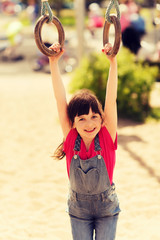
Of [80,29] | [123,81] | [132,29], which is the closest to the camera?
[123,81]

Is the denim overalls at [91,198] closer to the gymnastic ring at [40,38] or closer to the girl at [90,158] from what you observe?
the girl at [90,158]

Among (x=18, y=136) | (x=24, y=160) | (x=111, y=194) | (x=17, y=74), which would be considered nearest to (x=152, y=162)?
(x=24, y=160)

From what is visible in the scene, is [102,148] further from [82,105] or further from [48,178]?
[48,178]

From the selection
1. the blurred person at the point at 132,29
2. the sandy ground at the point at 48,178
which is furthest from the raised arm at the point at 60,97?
the blurred person at the point at 132,29

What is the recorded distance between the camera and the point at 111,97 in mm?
2434

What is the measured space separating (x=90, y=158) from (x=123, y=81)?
212 inches

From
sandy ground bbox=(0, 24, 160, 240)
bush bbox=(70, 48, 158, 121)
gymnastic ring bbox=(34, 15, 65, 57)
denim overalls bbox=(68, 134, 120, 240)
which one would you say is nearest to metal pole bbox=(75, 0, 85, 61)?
sandy ground bbox=(0, 24, 160, 240)

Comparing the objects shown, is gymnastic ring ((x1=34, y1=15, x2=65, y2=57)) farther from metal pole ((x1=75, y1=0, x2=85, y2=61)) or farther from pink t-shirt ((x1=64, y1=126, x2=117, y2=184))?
metal pole ((x1=75, y1=0, x2=85, y2=61))

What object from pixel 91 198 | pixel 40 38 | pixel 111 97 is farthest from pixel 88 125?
pixel 40 38

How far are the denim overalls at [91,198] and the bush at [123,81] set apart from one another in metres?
5.19

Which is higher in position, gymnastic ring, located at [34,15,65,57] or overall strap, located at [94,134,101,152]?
gymnastic ring, located at [34,15,65,57]

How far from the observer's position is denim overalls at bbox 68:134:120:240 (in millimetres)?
2324

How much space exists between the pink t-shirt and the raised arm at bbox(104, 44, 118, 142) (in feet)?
0.13

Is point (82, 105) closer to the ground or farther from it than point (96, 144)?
farther from it
